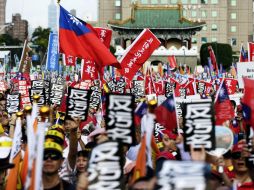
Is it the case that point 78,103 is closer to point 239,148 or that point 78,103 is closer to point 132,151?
point 132,151

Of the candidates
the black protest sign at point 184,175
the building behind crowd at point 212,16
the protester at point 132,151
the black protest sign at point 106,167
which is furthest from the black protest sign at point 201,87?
the building behind crowd at point 212,16

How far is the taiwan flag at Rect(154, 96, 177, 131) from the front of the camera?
18.1 ft

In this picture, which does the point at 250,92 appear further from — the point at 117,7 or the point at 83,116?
the point at 117,7

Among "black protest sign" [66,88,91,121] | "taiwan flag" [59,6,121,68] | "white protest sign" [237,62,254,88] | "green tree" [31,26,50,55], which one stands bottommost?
"black protest sign" [66,88,91,121]

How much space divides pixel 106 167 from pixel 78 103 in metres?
3.04

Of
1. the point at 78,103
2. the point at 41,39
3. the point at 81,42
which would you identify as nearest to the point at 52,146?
the point at 78,103

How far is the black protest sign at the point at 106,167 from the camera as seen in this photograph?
12.9 ft

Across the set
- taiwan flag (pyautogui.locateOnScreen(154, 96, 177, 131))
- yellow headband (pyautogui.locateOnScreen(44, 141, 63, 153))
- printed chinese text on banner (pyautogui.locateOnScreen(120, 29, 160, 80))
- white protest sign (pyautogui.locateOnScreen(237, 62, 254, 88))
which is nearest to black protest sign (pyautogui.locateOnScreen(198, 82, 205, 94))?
printed chinese text on banner (pyautogui.locateOnScreen(120, 29, 160, 80))

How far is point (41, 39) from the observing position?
7012 cm

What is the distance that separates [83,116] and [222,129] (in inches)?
75.8

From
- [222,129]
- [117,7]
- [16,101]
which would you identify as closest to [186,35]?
[117,7]

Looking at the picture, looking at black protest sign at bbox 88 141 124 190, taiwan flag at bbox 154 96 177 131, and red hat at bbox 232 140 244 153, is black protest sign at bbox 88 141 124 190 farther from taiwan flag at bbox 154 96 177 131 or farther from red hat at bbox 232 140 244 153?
taiwan flag at bbox 154 96 177 131

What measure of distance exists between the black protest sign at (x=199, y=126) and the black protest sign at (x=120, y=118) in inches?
13.5

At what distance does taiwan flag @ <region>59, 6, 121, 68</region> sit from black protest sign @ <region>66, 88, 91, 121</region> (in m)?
1.77
